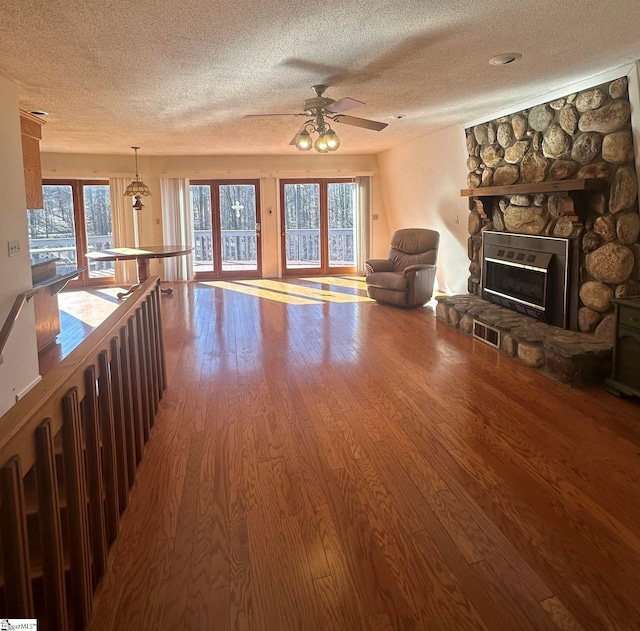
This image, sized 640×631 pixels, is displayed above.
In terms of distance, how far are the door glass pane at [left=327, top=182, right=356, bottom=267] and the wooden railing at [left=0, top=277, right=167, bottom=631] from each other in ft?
26.4

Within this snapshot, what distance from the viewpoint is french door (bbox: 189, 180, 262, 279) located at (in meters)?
10.1

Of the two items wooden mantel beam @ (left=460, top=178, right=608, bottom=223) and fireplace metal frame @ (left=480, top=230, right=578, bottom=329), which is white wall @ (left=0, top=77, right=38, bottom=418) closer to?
wooden mantel beam @ (left=460, top=178, right=608, bottom=223)

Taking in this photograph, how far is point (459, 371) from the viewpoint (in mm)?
4367

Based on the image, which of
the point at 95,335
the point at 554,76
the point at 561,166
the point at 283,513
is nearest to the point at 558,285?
the point at 561,166

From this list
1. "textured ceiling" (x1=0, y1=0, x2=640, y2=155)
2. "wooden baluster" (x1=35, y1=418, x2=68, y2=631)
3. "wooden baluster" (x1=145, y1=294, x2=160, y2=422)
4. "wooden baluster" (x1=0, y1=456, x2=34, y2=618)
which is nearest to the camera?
"wooden baluster" (x1=0, y1=456, x2=34, y2=618)

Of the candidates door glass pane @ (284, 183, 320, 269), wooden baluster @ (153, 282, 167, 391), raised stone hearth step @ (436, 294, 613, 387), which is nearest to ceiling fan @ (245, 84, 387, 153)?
wooden baluster @ (153, 282, 167, 391)

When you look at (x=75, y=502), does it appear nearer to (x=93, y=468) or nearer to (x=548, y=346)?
(x=93, y=468)

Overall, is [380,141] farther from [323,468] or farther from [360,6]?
[323,468]

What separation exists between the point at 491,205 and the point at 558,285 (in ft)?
5.23

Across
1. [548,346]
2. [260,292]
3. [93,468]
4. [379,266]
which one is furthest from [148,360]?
[260,292]

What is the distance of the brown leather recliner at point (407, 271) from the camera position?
711 centimetres

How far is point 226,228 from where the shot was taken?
1028 cm

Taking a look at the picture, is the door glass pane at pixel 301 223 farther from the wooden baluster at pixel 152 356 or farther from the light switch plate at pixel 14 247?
the wooden baluster at pixel 152 356

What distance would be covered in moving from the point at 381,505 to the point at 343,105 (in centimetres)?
305
